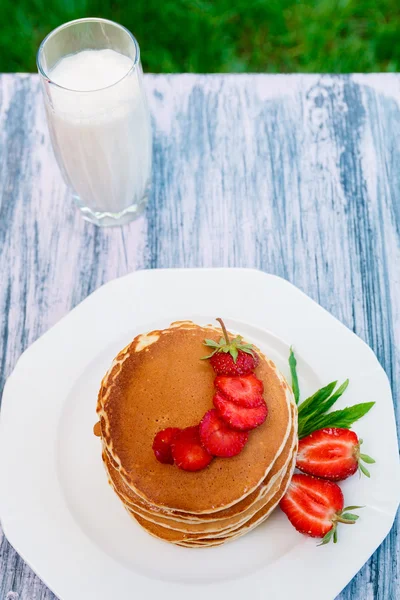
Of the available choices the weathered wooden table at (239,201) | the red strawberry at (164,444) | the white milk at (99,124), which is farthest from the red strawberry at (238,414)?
the white milk at (99,124)

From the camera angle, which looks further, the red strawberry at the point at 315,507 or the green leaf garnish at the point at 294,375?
the green leaf garnish at the point at 294,375

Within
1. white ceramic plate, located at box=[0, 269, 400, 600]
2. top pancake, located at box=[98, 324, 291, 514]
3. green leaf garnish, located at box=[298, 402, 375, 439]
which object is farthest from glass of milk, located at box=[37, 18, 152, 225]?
green leaf garnish, located at box=[298, 402, 375, 439]

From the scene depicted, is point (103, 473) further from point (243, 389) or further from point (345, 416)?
point (345, 416)

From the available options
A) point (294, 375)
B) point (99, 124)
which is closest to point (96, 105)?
point (99, 124)

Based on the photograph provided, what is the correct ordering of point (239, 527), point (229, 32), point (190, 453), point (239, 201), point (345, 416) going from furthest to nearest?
point (229, 32) < point (239, 201) < point (345, 416) < point (239, 527) < point (190, 453)

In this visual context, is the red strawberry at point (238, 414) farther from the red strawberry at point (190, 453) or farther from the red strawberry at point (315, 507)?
the red strawberry at point (315, 507)

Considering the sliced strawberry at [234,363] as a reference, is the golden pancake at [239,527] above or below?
below

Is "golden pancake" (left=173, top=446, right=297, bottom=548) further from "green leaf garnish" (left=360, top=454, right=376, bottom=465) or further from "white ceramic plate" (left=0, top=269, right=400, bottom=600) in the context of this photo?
"green leaf garnish" (left=360, top=454, right=376, bottom=465)
